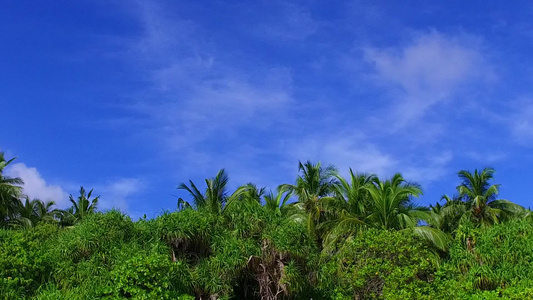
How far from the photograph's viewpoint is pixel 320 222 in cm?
3619

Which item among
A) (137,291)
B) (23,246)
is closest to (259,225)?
(137,291)

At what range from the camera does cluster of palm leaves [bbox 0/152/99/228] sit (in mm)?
42031

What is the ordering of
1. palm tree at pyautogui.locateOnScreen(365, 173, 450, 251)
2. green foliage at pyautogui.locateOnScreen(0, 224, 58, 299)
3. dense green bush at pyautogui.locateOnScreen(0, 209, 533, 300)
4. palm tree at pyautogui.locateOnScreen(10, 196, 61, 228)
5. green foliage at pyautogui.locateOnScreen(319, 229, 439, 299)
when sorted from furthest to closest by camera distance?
1. palm tree at pyautogui.locateOnScreen(10, 196, 61, 228)
2. palm tree at pyautogui.locateOnScreen(365, 173, 450, 251)
3. green foliage at pyautogui.locateOnScreen(319, 229, 439, 299)
4. dense green bush at pyautogui.locateOnScreen(0, 209, 533, 300)
5. green foliage at pyautogui.locateOnScreen(0, 224, 58, 299)

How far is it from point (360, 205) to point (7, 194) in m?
22.8

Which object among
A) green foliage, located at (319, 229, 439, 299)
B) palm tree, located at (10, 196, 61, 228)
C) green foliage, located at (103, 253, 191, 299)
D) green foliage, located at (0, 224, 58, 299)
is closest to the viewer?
green foliage, located at (103, 253, 191, 299)

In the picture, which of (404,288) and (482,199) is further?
(482,199)

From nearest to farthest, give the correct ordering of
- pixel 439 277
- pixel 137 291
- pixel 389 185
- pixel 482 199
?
pixel 137 291
pixel 439 277
pixel 389 185
pixel 482 199

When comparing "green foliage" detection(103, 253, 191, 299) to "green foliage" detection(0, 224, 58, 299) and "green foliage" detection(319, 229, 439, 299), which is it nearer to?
"green foliage" detection(0, 224, 58, 299)

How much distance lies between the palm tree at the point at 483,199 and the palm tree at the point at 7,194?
93.6 feet

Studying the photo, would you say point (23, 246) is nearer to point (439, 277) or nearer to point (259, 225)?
point (259, 225)

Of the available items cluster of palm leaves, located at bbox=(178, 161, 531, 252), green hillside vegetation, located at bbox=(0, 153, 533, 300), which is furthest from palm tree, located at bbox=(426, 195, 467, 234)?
green hillside vegetation, located at bbox=(0, 153, 533, 300)

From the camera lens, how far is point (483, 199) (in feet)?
134

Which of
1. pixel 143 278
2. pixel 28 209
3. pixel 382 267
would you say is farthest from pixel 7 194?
pixel 382 267

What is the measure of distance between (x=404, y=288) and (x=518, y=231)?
7.23 metres
